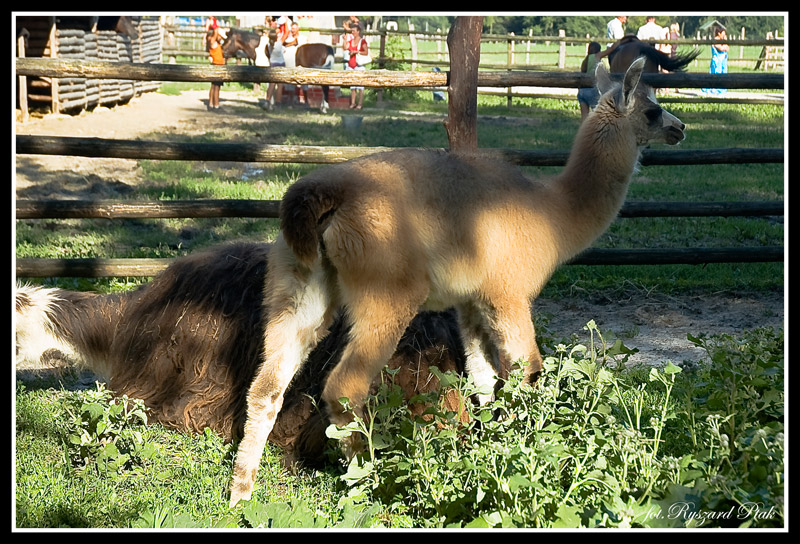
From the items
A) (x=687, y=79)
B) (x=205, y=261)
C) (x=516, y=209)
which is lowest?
(x=205, y=261)

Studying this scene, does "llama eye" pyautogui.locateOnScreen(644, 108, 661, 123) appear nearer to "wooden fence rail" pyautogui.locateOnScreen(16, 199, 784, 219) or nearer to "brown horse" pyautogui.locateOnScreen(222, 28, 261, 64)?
"wooden fence rail" pyautogui.locateOnScreen(16, 199, 784, 219)

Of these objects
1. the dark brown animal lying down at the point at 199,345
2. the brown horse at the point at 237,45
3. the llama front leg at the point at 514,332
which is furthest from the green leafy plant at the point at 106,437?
the brown horse at the point at 237,45

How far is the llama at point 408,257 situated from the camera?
381 centimetres

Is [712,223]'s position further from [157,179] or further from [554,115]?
[554,115]

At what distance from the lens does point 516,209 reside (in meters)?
4.21

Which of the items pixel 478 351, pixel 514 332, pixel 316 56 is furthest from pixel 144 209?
pixel 316 56

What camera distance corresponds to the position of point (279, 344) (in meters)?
3.96

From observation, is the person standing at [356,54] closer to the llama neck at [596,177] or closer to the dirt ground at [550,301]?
the dirt ground at [550,301]

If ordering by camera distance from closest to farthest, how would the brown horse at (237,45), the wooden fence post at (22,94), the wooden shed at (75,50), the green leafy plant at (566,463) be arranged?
the green leafy plant at (566,463)
the wooden fence post at (22,94)
the wooden shed at (75,50)
the brown horse at (237,45)

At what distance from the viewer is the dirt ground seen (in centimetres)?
609

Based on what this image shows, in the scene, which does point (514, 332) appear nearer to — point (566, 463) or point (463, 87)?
point (566, 463)

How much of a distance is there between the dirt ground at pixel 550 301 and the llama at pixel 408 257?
36.1 inches

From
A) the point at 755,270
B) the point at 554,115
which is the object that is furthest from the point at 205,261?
the point at 554,115

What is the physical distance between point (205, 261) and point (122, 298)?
0.51 m
